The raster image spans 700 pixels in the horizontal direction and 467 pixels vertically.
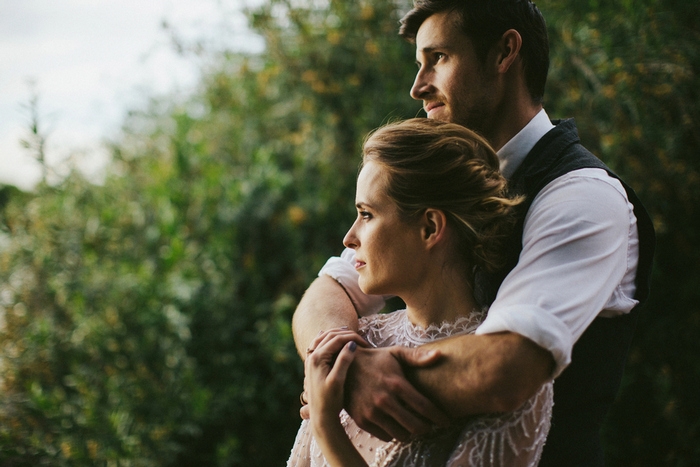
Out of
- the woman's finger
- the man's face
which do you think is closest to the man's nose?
the man's face

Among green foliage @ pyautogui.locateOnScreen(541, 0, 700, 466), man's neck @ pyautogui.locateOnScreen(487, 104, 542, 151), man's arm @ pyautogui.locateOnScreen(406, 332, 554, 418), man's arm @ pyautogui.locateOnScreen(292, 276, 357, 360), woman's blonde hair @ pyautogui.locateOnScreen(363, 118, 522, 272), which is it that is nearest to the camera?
man's arm @ pyautogui.locateOnScreen(406, 332, 554, 418)

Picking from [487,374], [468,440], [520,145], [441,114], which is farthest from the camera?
[441,114]

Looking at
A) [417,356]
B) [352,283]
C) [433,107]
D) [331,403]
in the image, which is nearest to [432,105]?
[433,107]

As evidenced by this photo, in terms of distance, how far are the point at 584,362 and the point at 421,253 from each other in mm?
484

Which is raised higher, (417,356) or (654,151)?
(417,356)

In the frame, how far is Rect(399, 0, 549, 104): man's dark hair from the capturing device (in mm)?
1637

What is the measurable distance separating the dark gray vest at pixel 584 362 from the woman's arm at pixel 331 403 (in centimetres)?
45

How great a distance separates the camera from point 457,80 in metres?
1.64

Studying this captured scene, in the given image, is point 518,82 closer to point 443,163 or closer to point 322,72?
point 443,163

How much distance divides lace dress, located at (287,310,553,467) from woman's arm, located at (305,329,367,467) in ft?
0.31

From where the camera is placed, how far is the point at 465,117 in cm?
167

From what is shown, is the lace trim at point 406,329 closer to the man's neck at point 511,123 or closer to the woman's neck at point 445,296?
the woman's neck at point 445,296

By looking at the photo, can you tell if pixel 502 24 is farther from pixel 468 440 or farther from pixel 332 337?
pixel 468 440

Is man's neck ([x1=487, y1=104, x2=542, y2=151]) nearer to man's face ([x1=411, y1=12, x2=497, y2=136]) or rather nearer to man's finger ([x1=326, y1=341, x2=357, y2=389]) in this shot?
man's face ([x1=411, y1=12, x2=497, y2=136])
